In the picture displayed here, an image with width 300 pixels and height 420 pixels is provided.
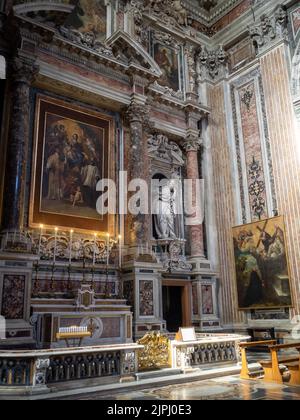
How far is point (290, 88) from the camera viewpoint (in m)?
11.9

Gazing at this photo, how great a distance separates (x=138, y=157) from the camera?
11.7m

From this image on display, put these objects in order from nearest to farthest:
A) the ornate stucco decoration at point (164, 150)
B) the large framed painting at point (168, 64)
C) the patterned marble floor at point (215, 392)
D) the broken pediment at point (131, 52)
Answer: the patterned marble floor at point (215, 392) → the broken pediment at point (131, 52) → the ornate stucco decoration at point (164, 150) → the large framed painting at point (168, 64)

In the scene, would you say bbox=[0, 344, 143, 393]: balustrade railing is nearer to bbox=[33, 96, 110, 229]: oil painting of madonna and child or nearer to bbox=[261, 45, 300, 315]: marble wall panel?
bbox=[33, 96, 110, 229]: oil painting of madonna and child

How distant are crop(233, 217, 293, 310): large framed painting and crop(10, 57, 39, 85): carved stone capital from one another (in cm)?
761

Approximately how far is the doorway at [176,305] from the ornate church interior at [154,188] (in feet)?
0.15

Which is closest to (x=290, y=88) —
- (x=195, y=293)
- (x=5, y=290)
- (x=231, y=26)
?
(x=231, y=26)

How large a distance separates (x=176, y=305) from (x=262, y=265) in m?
2.89

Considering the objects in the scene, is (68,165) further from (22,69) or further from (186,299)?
(186,299)

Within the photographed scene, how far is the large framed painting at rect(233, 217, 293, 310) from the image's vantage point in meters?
11.2

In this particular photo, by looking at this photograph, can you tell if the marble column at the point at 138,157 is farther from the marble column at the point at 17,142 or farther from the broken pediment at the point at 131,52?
the marble column at the point at 17,142

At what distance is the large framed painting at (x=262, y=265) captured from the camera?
1121cm

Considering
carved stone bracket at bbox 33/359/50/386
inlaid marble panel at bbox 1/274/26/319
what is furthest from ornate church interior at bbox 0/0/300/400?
carved stone bracket at bbox 33/359/50/386

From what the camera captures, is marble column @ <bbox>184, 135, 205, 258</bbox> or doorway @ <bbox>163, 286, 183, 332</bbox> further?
marble column @ <bbox>184, 135, 205, 258</bbox>

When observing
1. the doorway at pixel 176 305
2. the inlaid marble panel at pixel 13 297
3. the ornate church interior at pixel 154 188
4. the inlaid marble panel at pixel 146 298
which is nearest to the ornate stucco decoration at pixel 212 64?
the ornate church interior at pixel 154 188
